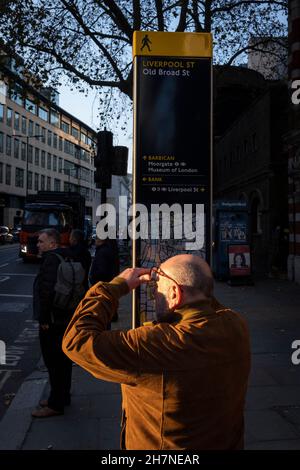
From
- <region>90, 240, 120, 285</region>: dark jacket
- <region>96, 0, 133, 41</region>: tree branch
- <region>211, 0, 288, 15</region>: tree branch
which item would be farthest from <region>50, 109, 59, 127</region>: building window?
<region>90, 240, 120, 285</region>: dark jacket

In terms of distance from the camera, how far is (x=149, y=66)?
14.0ft

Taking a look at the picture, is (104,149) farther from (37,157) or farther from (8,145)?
(37,157)

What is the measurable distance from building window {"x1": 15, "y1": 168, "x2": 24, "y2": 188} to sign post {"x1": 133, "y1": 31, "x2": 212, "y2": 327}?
2371 inches

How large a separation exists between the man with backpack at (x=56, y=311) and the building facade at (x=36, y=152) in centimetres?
3381

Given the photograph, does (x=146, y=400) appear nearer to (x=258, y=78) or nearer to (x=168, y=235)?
(x=168, y=235)

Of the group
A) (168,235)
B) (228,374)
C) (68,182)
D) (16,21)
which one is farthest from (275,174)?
(68,182)

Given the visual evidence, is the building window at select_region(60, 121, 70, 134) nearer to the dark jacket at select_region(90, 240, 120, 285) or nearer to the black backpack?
the dark jacket at select_region(90, 240, 120, 285)

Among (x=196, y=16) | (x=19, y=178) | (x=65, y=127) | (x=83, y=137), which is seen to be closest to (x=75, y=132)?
(x=83, y=137)

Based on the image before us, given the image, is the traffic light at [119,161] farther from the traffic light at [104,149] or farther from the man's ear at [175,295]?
the man's ear at [175,295]

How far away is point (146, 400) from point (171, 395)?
0.12 meters

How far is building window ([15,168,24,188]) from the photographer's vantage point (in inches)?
2450

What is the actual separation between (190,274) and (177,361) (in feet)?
1.10

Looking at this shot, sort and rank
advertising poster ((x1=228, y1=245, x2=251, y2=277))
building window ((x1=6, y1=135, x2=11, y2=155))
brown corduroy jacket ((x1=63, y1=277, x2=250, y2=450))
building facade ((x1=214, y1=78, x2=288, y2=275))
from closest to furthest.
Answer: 1. brown corduroy jacket ((x1=63, y1=277, x2=250, y2=450))
2. advertising poster ((x1=228, y1=245, x2=251, y2=277))
3. building facade ((x1=214, y1=78, x2=288, y2=275))
4. building window ((x1=6, y1=135, x2=11, y2=155))

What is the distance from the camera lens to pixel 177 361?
1.84m
